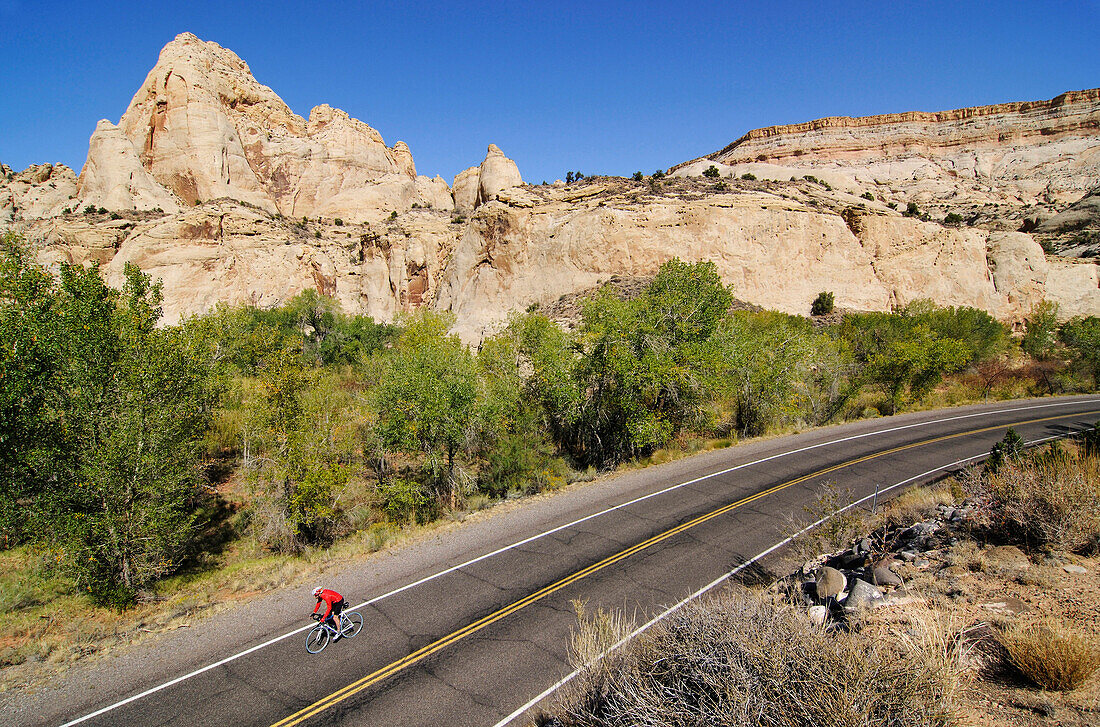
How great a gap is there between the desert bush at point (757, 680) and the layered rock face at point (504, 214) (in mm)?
35769

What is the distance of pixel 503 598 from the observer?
9.37 meters

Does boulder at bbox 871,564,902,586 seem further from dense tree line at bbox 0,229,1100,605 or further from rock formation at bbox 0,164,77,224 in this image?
rock formation at bbox 0,164,77,224

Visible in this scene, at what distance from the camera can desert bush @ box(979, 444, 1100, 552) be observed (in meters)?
7.01

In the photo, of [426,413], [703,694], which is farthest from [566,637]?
[426,413]

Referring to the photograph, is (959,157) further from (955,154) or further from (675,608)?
(675,608)

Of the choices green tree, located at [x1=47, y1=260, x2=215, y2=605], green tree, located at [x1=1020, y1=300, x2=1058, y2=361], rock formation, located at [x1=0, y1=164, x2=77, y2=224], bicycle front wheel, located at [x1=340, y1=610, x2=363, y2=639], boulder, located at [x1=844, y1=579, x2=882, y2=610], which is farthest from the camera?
rock formation, located at [x1=0, y1=164, x2=77, y2=224]

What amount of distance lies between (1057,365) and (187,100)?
102644 mm

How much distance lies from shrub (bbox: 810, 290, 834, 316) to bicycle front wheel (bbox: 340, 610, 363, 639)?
43665 mm

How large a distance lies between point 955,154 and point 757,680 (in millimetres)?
108406

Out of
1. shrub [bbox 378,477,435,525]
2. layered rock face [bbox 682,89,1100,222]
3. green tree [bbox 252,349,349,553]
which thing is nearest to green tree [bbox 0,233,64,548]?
green tree [bbox 252,349,349,553]

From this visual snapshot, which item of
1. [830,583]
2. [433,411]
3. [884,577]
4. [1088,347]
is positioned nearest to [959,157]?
[1088,347]

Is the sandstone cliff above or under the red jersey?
above

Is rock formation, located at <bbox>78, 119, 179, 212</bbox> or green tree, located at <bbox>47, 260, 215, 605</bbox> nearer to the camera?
green tree, located at <bbox>47, 260, 215, 605</bbox>

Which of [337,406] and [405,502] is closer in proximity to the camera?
[405,502]
